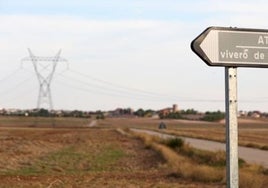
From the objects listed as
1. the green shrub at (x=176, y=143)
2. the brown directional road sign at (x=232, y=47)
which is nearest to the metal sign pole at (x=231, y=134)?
the brown directional road sign at (x=232, y=47)

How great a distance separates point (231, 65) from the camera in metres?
5.14

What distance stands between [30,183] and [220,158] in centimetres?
1352

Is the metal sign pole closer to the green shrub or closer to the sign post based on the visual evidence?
the sign post

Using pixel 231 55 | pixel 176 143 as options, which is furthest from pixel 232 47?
pixel 176 143

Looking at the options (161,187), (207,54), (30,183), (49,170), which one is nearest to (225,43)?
(207,54)

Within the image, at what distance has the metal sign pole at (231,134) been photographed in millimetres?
5059

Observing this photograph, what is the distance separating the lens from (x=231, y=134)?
505 cm

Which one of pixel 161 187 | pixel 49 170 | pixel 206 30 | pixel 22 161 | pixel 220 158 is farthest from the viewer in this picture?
pixel 22 161

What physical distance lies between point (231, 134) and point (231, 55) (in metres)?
0.65

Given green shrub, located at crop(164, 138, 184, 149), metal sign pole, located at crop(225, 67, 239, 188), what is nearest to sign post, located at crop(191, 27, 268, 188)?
metal sign pole, located at crop(225, 67, 239, 188)

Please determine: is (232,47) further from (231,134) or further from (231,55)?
(231,134)

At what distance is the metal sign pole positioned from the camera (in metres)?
5.06

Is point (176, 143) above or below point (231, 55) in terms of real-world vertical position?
below

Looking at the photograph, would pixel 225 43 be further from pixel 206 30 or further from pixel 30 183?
pixel 30 183
